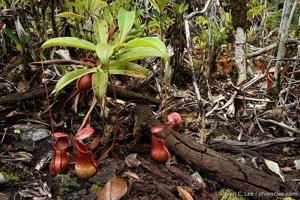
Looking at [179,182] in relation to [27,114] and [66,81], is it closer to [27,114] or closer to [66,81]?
[66,81]

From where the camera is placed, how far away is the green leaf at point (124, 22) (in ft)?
4.34

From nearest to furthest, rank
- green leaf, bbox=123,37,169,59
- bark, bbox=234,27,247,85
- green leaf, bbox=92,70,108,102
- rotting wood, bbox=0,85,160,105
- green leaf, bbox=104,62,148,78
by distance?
green leaf, bbox=123,37,169,59 → green leaf, bbox=92,70,108,102 → green leaf, bbox=104,62,148,78 → rotting wood, bbox=0,85,160,105 → bark, bbox=234,27,247,85

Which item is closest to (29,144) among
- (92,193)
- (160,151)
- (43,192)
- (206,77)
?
(43,192)

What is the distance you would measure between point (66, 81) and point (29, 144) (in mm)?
404

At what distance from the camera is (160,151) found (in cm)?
138

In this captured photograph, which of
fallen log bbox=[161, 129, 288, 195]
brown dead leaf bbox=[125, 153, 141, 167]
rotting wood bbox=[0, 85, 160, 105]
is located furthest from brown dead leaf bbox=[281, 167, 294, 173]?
rotting wood bbox=[0, 85, 160, 105]

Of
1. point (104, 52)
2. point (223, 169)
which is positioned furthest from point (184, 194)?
point (104, 52)

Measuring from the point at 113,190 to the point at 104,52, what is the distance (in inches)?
19.4

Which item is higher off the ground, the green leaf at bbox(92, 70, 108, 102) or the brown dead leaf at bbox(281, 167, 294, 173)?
the green leaf at bbox(92, 70, 108, 102)

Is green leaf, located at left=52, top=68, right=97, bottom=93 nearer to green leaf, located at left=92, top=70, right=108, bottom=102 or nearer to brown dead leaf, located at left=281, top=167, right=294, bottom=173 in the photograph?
green leaf, located at left=92, top=70, right=108, bottom=102

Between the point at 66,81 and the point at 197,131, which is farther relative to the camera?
the point at 197,131

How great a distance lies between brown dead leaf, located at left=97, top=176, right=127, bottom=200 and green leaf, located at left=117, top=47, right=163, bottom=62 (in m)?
0.46

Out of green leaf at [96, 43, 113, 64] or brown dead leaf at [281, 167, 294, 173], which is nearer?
green leaf at [96, 43, 113, 64]

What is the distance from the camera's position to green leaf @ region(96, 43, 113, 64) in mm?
1165
